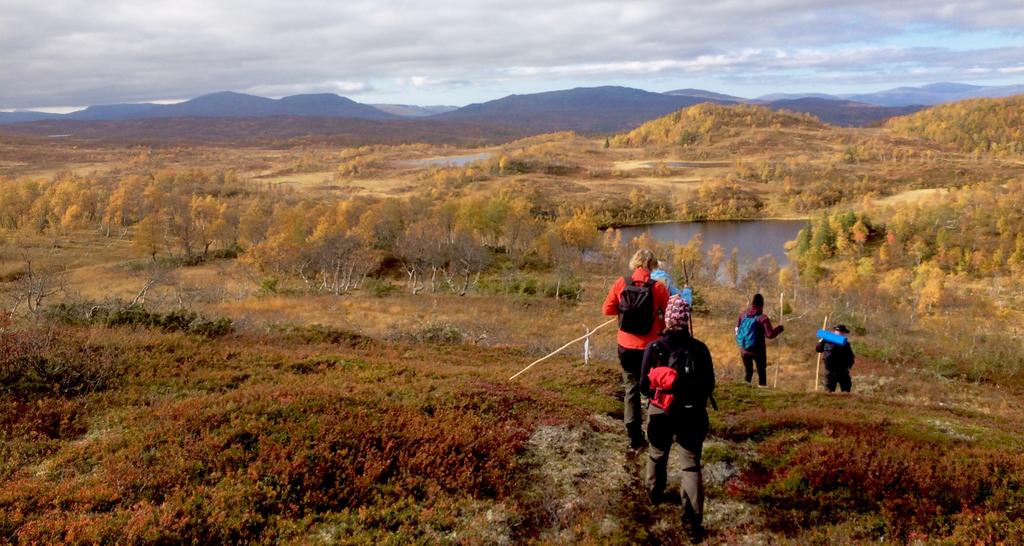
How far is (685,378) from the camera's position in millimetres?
7141

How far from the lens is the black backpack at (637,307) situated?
8438 millimetres

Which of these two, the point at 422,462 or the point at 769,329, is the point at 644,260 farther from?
the point at 769,329

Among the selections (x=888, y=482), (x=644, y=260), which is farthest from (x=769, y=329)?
(x=644, y=260)

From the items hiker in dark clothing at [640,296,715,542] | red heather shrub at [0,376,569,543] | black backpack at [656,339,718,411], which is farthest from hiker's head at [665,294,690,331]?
red heather shrub at [0,376,569,543]

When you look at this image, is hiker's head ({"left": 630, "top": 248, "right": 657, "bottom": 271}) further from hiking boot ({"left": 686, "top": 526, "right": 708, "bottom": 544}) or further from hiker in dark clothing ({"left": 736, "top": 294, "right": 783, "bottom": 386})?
hiker in dark clothing ({"left": 736, "top": 294, "right": 783, "bottom": 386})

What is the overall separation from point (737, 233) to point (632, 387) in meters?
169

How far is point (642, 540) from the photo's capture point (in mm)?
7305

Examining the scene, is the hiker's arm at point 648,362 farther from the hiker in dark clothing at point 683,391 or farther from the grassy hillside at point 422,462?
the grassy hillside at point 422,462

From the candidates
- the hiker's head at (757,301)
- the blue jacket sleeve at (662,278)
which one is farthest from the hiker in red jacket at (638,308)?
the hiker's head at (757,301)

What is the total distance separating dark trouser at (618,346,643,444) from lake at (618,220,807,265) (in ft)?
416

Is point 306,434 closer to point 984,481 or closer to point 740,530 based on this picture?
point 740,530

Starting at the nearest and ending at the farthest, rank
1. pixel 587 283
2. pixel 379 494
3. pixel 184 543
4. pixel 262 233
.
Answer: pixel 184 543 < pixel 379 494 < pixel 587 283 < pixel 262 233

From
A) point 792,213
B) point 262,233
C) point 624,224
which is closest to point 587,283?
point 262,233

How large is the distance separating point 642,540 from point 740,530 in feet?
4.57
